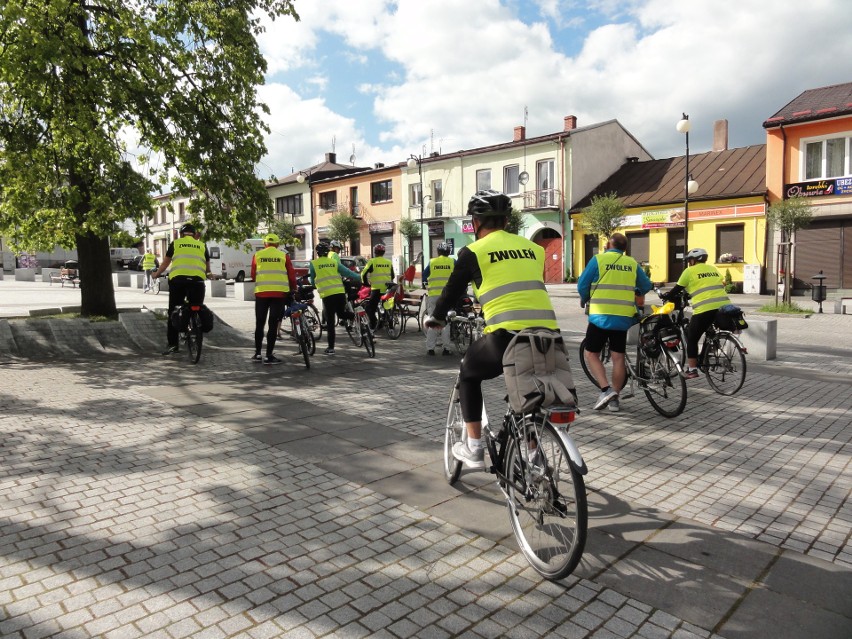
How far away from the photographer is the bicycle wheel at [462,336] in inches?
391

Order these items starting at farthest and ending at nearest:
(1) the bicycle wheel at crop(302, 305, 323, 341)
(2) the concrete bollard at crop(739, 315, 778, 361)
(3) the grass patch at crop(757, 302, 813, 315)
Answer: (3) the grass patch at crop(757, 302, 813, 315) < (1) the bicycle wheel at crop(302, 305, 323, 341) < (2) the concrete bollard at crop(739, 315, 778, 361)

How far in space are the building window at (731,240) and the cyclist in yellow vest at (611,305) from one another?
76.4 ft

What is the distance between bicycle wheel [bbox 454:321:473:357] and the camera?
9930 millimetres

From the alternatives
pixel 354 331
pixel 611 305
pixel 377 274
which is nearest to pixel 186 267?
pixel 354 331

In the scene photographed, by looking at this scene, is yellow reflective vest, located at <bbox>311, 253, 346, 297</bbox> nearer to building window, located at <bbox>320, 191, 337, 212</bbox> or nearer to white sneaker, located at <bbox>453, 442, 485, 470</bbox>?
white sneaker, located at <bbox>453, 442, 485, 470</bbox>

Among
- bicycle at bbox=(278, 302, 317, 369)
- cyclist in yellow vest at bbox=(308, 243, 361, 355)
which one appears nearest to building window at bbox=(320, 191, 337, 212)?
cyclist in yellow vest at bbox=(308, 243, 361, 355)

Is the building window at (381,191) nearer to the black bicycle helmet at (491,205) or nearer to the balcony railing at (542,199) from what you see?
the balcony railing at (542,199)

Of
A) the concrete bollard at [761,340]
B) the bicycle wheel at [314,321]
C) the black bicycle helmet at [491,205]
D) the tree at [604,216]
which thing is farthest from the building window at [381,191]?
the black bicycle helmet at [491,205]

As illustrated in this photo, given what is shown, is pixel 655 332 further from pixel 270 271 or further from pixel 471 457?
pixel 270 271

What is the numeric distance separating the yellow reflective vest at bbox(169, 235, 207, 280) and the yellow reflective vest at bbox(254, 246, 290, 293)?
41.8 inches

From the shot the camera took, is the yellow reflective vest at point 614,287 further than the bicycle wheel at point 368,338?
No

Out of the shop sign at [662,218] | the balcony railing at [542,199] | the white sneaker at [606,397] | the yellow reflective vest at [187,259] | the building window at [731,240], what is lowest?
the white sneaker at [606,397]

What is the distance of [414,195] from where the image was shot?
4000 cm

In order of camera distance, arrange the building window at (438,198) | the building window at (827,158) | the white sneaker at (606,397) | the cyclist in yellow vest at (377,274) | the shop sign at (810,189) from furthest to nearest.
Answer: the building window at (438,198) < the shop sign at (810,189) < the building window at (827,158) < the cyclist in yellow vest at (377,274) < the white sneaker at (606,397)
